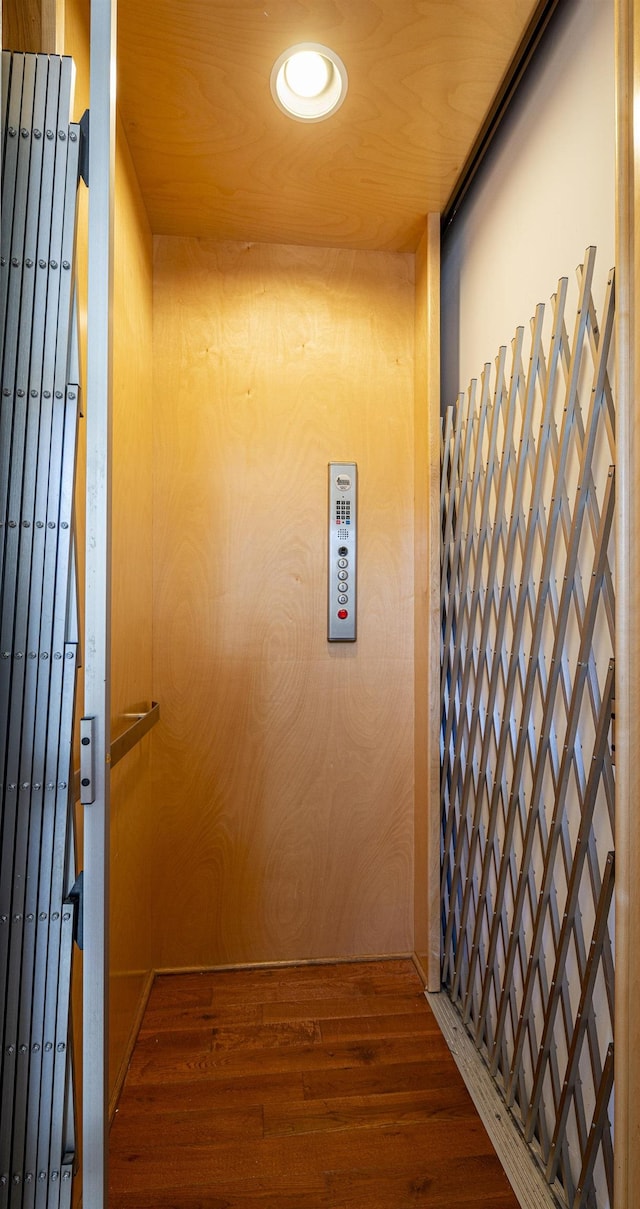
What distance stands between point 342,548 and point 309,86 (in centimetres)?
133

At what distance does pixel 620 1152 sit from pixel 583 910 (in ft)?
1.45

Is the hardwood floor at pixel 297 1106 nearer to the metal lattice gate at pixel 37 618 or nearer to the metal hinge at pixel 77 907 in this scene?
the metal lattice gate at pixel 37 618

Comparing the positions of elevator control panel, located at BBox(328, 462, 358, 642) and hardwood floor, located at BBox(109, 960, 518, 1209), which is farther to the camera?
elevator control panel, located at BBox(328, 462, 358, 642)

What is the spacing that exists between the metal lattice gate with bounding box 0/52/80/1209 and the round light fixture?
2.98 feet

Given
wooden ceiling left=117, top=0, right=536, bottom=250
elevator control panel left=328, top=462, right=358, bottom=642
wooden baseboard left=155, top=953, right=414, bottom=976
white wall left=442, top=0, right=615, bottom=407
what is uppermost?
wooden ceiling left=117, top=0, right=536, bottom=250

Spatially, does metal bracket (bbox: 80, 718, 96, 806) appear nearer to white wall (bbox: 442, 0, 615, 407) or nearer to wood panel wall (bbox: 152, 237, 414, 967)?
white wall (bbox: 442, 0, 615, 407)

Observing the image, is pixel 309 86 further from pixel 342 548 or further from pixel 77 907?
pixel 77 907

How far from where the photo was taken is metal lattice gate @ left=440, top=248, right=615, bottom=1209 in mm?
1208

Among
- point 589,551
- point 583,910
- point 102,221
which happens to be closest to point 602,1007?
point 583,910

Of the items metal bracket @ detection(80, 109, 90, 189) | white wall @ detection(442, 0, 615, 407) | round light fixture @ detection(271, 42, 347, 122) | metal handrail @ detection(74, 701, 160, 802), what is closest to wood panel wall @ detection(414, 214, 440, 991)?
white wall @ detection(442, 0, 615, 407)

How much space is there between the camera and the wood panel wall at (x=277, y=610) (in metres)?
2.24

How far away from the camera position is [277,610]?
7.52 feet

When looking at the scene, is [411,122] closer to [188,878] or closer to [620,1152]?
[620,1152]

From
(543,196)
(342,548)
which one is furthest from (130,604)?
(543,196)
